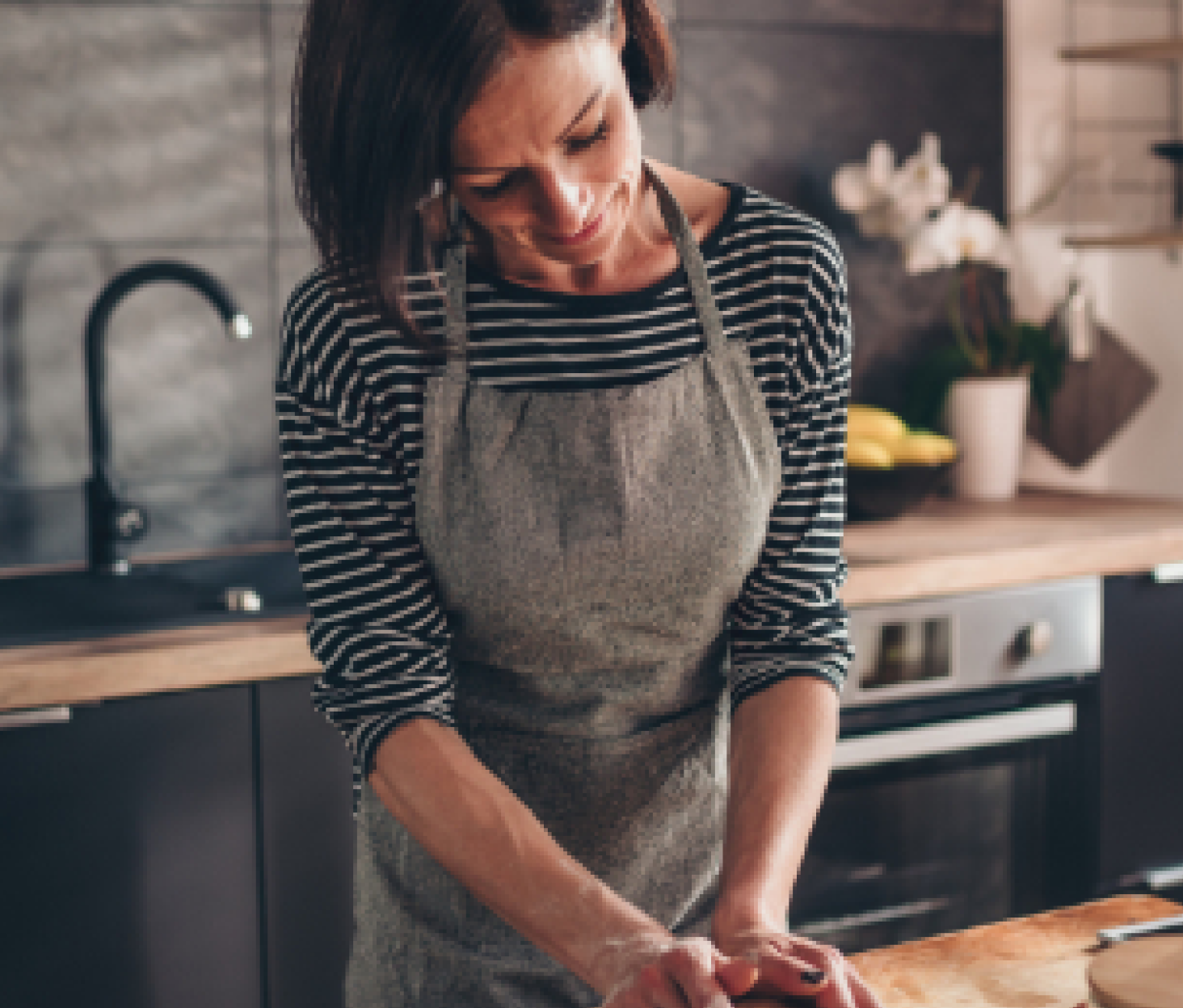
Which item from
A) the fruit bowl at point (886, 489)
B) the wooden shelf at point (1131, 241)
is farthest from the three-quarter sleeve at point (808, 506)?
the wooden shelf at point (1131, 241)

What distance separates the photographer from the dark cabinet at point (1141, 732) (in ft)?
6.57

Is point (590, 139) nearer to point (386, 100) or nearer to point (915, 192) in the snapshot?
point (386, 100)

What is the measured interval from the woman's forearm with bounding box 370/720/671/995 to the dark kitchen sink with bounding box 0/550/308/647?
0.69m

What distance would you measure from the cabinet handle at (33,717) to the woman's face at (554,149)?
0.83 meters

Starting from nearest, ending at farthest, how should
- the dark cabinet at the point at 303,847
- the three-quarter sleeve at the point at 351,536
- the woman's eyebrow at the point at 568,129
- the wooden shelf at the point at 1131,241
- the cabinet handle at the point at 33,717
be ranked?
the woman's eyebrow at the point at 568,129, the three-quarter sleeve at the point at 351,536, the cabinet handle at the point at 33,717, the dark cabinet at the point at 303,847, the wooden shelf at the point at 1131,241

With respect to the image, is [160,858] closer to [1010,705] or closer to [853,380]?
[1010,705]

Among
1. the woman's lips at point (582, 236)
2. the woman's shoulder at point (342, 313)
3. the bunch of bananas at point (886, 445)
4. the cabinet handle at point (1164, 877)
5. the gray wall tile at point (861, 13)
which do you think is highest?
the gray wall tile at point (861, 13)

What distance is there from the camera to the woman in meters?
0.90

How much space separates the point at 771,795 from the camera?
0.96m

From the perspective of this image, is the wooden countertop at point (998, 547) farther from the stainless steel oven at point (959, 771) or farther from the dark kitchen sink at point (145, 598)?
the dark kitchen sink at point (145, 598)

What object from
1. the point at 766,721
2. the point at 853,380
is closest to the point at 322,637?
the point at 766,721

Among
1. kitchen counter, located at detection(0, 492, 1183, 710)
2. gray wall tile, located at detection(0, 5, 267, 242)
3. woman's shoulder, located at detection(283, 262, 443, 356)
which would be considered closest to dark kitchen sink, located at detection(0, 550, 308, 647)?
kitchen counter, located at detection(0, 492, 1183, 710)

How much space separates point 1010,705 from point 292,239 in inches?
48.0

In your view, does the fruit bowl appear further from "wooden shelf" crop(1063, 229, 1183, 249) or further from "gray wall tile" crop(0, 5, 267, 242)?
"gray wall tile" crop(0, 5, 267, 242)
